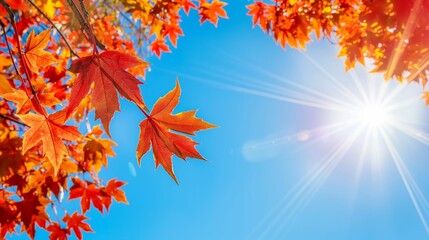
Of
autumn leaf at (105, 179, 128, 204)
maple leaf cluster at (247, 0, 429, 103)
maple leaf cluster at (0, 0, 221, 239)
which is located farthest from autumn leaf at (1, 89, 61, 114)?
maple leaf cluster at (247, 0, 429, 103)

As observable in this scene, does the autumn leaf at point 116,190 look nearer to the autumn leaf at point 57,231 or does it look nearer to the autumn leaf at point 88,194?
the autumn leaf at point 88,194

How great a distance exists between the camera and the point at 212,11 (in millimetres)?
3875

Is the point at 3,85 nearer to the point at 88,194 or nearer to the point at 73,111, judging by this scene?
the point at 73,111

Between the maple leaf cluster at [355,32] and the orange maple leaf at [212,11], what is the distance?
312 millimetres

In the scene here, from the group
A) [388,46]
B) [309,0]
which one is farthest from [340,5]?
[388,46]

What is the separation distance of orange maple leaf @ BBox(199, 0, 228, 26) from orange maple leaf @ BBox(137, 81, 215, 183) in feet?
9.65

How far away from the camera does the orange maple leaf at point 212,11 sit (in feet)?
12.5

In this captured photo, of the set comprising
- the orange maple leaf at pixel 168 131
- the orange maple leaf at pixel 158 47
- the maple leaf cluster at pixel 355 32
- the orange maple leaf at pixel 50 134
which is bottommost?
the orange maple leaf at pixel 168 131

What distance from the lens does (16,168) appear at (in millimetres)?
2555

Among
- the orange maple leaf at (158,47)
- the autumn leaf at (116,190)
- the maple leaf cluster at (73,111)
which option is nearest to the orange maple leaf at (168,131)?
the maple leaf cluster at (73,111)

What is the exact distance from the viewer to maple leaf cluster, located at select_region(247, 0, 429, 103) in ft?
10.5

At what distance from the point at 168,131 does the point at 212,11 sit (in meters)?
3.09

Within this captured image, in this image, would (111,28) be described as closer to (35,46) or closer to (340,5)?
(340,5)

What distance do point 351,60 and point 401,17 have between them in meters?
0.99
